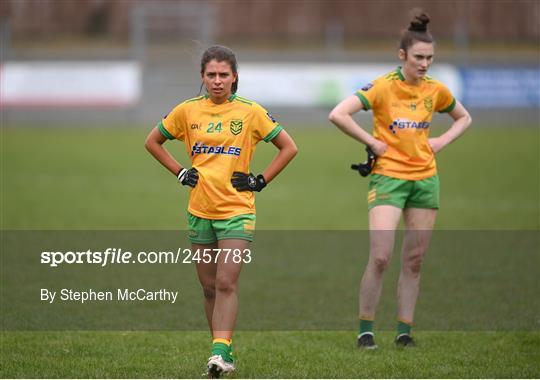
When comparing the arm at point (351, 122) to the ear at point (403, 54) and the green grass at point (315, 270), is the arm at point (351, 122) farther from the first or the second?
the green grass at point (315, 270)

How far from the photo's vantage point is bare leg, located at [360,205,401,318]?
24.7ft

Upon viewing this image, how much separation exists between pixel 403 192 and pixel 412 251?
0.48 m

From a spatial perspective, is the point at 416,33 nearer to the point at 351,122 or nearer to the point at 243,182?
the point at 351,122

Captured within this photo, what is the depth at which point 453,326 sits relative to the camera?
330 inches

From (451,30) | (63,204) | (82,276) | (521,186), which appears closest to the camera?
(82,276)

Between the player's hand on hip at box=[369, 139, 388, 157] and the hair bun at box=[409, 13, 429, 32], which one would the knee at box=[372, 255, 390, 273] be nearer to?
the player's hand on hip at box=[369, 139, 388, 157]

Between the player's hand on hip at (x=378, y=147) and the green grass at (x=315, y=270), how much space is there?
1496mm

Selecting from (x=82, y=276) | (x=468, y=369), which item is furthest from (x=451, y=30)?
(x=468, y=369)

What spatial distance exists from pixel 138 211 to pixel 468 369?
9.38 metres

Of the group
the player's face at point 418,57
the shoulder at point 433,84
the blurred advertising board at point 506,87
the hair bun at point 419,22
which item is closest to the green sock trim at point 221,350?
the player's face at point 418,57

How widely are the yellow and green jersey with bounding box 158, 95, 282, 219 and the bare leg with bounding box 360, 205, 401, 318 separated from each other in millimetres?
1320

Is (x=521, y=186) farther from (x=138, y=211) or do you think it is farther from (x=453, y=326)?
(x=453, y=326)

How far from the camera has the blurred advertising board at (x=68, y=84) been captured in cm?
2911

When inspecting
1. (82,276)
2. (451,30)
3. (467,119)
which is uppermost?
(451,30)
